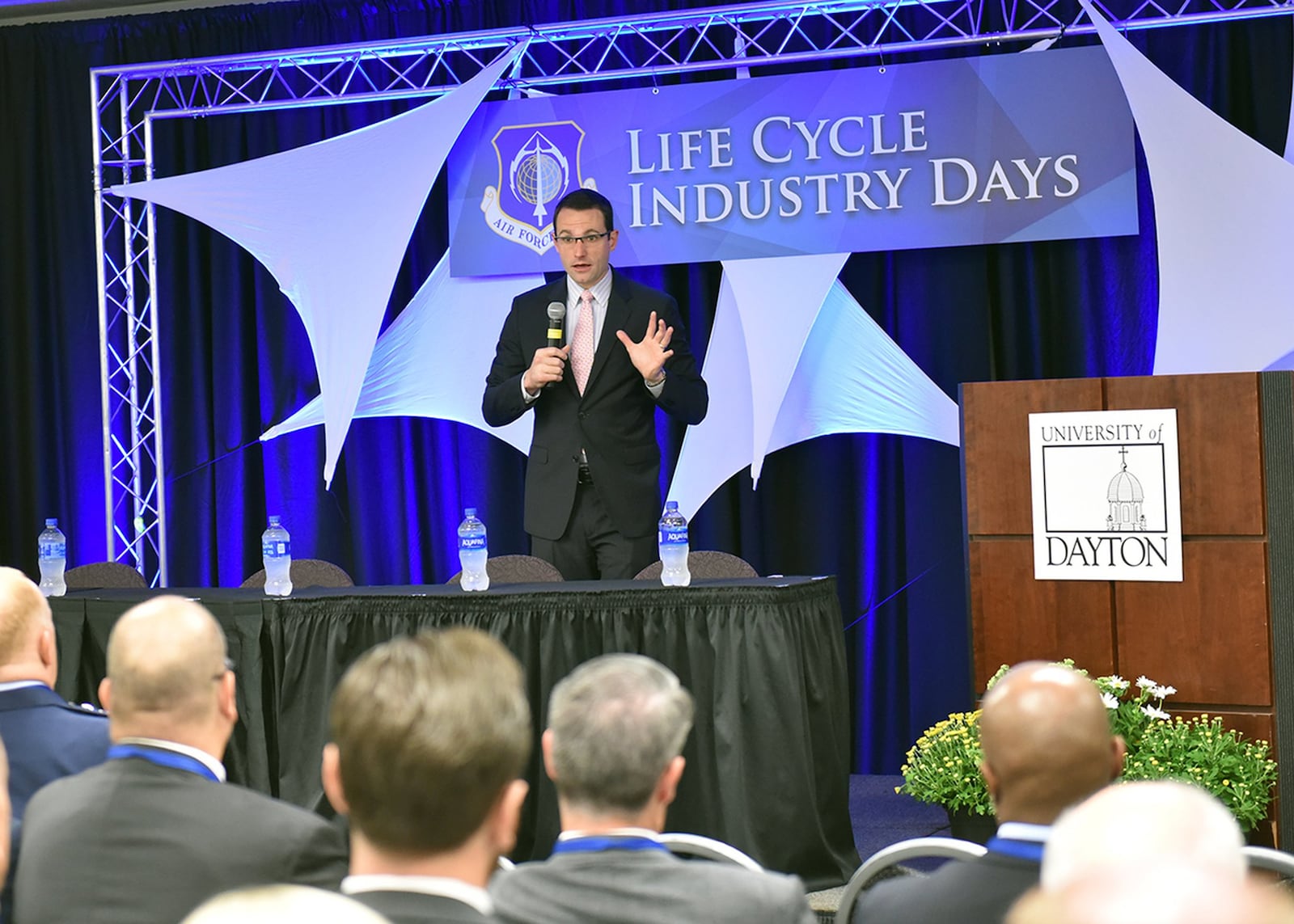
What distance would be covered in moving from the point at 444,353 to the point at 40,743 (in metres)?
3.90

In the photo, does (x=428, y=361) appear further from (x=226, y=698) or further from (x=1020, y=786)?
(x=1020, y=786)

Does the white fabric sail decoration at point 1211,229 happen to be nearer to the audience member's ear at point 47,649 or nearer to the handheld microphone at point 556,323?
the handheld microphone at point 556,323

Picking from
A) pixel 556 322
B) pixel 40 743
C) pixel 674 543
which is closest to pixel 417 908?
pixel 40 743

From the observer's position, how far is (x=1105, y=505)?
4090mm

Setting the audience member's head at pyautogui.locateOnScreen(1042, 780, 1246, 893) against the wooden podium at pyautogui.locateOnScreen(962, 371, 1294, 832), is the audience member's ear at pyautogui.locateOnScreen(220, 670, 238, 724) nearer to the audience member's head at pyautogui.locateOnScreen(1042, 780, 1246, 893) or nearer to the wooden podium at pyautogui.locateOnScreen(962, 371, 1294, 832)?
the audience member's head at pyautogui.locateOnScreen(1042, 780, 1246, 893)

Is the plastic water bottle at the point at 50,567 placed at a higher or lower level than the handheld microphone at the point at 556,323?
lower

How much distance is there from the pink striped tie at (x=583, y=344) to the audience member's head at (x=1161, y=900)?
13.9 feet

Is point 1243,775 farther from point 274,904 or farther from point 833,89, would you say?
point 274,904

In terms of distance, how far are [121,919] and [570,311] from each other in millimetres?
3368

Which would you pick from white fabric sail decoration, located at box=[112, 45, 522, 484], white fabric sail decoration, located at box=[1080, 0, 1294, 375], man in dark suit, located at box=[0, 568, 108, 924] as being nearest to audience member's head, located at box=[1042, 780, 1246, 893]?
man in dark suit, located at box=[0, 568, 108, 924]

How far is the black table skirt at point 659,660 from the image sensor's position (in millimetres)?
3818

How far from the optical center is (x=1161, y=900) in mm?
659

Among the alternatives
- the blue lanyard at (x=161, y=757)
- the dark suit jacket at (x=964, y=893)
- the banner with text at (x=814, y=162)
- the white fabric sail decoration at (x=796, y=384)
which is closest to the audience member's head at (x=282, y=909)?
the dark suit jacket at (x=964, y=893)

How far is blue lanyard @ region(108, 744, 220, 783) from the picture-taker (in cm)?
200
